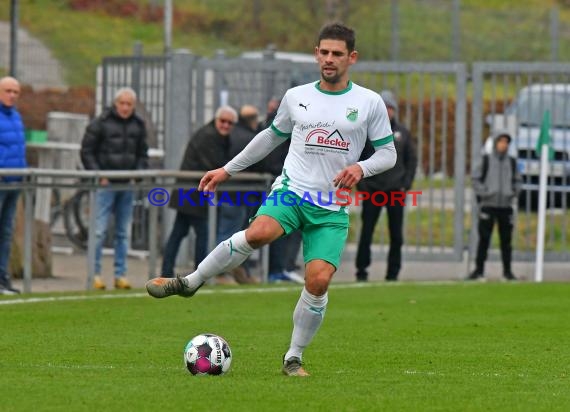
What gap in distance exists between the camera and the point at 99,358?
11.0 metres

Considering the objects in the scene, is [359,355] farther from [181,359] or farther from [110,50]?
[110,50]

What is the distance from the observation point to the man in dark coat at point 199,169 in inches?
711

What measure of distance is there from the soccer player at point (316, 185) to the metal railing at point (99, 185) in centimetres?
640

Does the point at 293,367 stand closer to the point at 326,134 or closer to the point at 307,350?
the point at 326,134

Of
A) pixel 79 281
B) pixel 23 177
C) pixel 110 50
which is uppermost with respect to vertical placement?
pixel 110 50

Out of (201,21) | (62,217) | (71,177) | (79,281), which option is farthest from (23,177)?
(201,21)

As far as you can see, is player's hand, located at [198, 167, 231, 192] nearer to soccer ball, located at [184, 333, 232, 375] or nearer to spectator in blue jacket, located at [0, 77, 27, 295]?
soccer ball, located at [184, 333, 232, 375]

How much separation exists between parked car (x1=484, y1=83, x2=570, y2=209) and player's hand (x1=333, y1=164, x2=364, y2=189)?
37.0 ft

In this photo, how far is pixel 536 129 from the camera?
2175cm

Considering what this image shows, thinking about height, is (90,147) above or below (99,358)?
above

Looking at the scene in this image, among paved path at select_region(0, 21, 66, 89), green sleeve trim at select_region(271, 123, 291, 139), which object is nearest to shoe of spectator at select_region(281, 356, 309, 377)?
green sleeve trim at select_region(271, 123, 291, 139)

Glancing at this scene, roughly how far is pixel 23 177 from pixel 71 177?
54 cm

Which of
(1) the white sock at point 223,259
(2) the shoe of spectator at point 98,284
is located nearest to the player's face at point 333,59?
(1) the white sock at point 223,259

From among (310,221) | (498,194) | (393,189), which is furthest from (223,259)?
(498,194)
